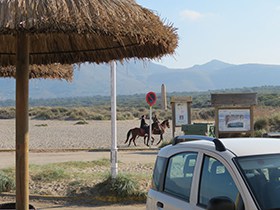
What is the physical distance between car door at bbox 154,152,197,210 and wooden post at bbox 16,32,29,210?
1.84 m

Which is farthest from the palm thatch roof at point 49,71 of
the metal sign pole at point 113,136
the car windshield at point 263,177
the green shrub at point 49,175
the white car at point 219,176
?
the car windshield at point 263,177

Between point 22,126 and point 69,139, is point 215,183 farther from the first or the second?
point 69,139

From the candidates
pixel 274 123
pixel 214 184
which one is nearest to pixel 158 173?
pixel 214 184

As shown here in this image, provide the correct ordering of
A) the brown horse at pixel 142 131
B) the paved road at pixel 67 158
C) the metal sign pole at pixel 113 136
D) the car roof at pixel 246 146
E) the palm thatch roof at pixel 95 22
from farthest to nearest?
1. the brown horse at pixel 142 131
2. the paved road at pixel 67 158
3. the metal sign pole at pixel 113 136
4. the palm thatch roof at pixel 95 22
5. the car roof at pixel 246 146

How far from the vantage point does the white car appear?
4457 millimetres

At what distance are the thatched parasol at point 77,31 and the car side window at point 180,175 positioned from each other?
1.45m

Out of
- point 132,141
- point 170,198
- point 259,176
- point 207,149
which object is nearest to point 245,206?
point 259,176

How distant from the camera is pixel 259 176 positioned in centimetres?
464

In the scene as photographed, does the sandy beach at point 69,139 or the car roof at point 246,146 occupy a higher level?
the car roof at point 246,146

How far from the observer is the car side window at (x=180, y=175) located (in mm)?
5323

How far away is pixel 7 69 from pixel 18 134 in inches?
139

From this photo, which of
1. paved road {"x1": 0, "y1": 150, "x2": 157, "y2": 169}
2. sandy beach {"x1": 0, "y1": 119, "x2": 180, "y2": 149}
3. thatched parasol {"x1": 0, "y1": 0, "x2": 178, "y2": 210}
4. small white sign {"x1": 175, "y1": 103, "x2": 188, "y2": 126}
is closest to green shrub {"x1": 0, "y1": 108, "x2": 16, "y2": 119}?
sandy beach {"x1": 0, "y1": 119, "x2": 180, "y2": 149}

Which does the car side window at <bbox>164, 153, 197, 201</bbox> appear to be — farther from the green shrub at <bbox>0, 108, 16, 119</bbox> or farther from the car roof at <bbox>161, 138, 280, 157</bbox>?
the green shrub at <bbox>0, 108, 16, 119</bbox>

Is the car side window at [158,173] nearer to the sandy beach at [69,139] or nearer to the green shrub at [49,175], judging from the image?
the green shrub at [49,175]
